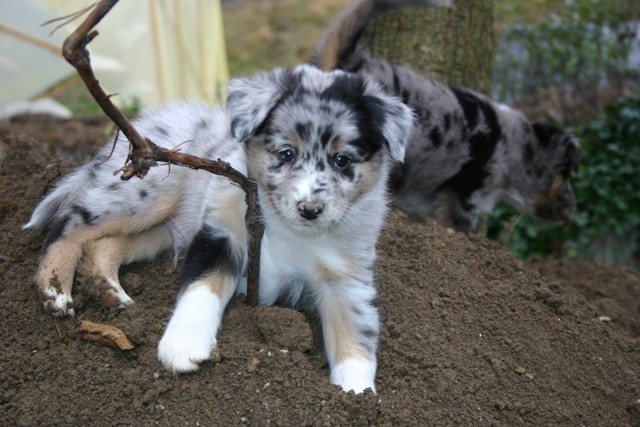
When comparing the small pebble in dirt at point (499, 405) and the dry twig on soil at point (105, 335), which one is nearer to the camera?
the dry twig on soil at point (105, 335)

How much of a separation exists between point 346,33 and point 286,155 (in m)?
2.54

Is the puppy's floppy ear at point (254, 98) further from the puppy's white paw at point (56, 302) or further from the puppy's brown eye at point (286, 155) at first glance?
the puppy's white paw at point (56, 302)

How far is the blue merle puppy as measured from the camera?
122 inches

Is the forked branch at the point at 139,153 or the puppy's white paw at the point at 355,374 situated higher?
the forked branch at the point at 139,153

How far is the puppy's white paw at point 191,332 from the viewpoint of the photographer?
9.69 ft

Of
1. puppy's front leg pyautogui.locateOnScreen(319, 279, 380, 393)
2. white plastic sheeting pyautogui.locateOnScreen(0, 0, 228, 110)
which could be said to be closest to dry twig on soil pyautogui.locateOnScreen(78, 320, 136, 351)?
puppy's front leg pyautogui.locateOnScreen(319, 279, 380, 393)

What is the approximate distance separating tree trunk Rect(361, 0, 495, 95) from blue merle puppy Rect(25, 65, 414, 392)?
229 cm

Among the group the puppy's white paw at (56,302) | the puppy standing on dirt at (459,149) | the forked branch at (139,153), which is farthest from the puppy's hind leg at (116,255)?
the puppy standing on dirt at (459,149)

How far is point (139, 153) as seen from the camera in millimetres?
2576

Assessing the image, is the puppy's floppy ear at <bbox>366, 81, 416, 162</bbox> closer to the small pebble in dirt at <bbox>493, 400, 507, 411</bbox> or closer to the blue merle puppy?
the blue merle puppy

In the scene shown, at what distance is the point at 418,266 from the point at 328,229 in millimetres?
805

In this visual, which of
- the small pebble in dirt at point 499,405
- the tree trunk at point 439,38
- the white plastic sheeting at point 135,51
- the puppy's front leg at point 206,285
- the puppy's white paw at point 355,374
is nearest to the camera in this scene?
the puppy's front leg at point 206,285

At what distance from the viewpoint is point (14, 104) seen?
358 inches

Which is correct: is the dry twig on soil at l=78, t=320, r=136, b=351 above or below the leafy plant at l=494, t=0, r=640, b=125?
above
